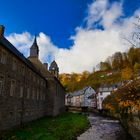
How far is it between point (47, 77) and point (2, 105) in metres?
23.4

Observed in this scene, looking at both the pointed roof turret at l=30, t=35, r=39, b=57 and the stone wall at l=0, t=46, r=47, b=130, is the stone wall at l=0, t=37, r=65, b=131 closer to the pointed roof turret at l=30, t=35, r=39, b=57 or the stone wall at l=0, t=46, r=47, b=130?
the stone wall at l=0, t=46, r=47, b=130

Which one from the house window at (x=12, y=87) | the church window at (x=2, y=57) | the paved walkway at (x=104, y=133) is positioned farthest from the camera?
the paved walkway at (x=104, y=133)

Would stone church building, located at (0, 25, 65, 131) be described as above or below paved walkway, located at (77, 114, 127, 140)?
above

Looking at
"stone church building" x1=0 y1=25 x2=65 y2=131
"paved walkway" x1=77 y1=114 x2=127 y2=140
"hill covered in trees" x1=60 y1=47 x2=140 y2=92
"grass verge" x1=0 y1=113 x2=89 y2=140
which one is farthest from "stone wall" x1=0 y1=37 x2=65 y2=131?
"hill covered in trees" x1=60 y1=47 x2=140 y2=92

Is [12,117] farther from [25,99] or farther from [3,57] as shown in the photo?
[3,57]

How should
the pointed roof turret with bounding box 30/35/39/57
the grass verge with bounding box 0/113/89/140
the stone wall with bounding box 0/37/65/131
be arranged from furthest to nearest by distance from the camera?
the pointed roof turret with bounding box 30/35/39/57 → the stone wall with bounding box 0/37/65/131 → the grass verge with bounding box 0/113/89/140

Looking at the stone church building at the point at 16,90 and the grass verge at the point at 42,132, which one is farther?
the stone church building at the point at 16,90

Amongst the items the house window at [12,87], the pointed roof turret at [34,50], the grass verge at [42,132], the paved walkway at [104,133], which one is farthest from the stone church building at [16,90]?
the pointed roof turret at [34,50]

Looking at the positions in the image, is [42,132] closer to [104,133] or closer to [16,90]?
[16,90]

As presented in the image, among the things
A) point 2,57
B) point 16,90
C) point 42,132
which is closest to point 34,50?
point 16,90

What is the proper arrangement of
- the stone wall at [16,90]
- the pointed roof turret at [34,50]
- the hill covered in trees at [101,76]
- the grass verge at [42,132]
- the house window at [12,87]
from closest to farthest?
the grass verge at [42,132] → the stone wall at [16,90] → the house window at [12,87] → the pointed roof turret at [34,50] → the hill covered in trees at [101,76]

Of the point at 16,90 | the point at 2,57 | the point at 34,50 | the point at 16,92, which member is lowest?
the point at 16,92

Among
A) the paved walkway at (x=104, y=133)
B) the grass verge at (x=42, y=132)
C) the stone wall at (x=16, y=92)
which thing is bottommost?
the paved walkway at (x=104, y=133)

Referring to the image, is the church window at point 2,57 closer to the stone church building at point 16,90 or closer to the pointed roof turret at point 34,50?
the stone church building at point 16,90
